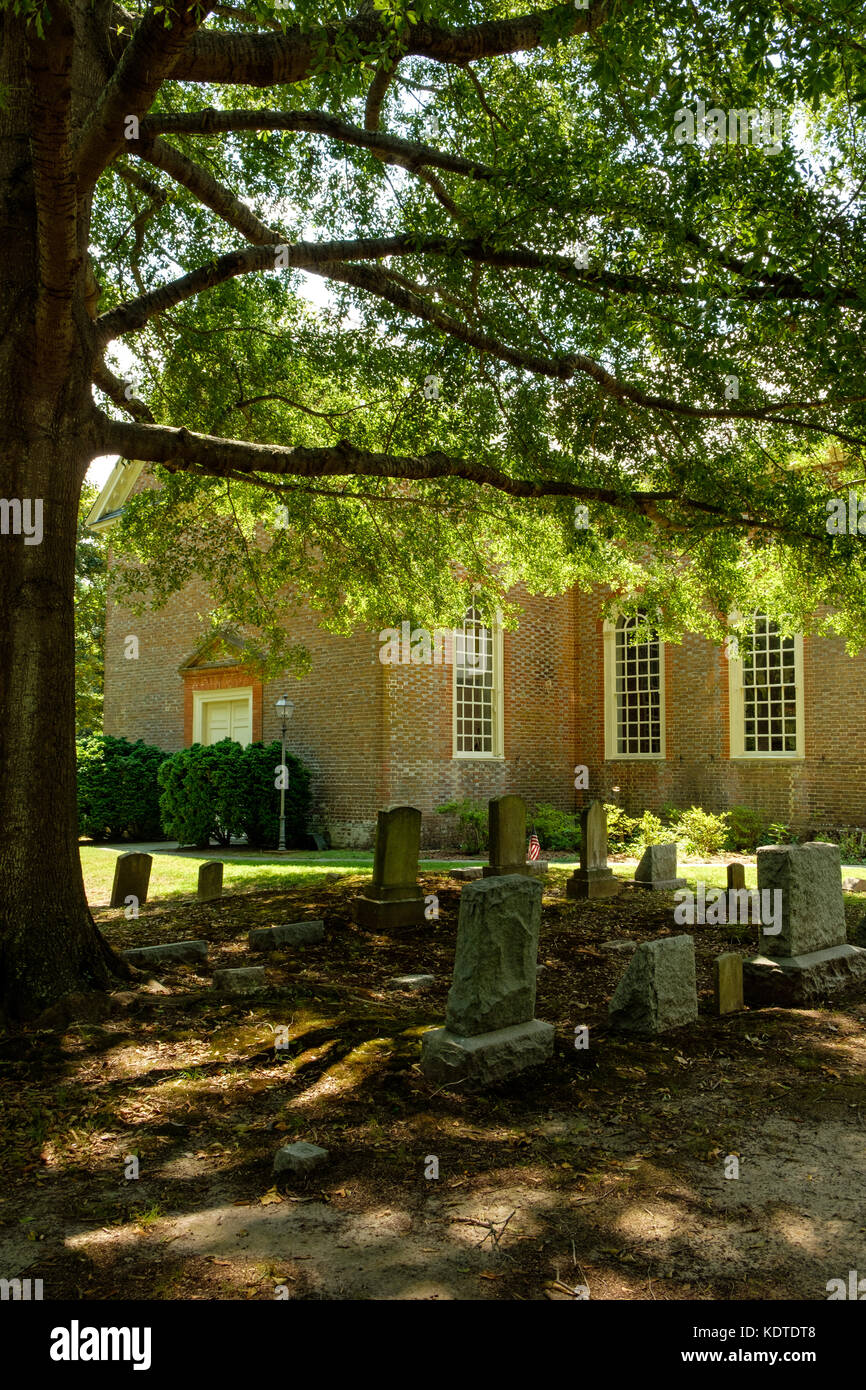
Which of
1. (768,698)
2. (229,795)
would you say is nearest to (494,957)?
(229,795)

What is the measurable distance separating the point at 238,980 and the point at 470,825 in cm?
1038

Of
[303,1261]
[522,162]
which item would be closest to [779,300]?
[522,162]

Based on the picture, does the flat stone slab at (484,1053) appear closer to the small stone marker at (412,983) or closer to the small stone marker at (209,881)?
the small stone marker at (412,983)

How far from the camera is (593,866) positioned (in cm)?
1191

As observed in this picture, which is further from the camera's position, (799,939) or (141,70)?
(799,939)

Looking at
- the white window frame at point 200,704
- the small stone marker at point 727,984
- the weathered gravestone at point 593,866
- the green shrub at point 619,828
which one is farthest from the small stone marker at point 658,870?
the white window frame at point 200,704

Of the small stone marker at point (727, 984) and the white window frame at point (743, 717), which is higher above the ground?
the white window frame at point (743, 717)

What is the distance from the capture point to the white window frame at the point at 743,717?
17.1 metres

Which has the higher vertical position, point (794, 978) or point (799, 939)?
point (799, 939)

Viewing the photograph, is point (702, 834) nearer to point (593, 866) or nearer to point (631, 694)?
point (631, 694)

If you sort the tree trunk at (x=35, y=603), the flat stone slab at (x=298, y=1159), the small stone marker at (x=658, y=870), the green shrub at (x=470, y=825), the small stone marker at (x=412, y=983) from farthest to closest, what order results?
1. the green shrub at (x=470, y=825)
2. the small stone marker at (x=658, y=870)
3. the small stone marker at (x=412, y=983)
4. the tree trunk at (x=35, y=603)
5. the flat stone slab at (x=298, y=1159)

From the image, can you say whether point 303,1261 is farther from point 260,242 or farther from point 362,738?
point 362,738

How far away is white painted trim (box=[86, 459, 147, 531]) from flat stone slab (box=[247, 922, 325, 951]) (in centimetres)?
1842

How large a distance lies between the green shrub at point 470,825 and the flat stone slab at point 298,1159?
12881 millimetres
